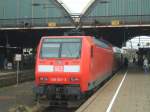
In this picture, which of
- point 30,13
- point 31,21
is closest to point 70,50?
point 31,21

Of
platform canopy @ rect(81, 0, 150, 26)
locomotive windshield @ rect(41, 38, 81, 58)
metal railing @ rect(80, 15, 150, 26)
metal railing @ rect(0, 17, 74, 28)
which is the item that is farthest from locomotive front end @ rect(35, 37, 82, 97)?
platform canopy @ rect(81, 0, 150, 26)

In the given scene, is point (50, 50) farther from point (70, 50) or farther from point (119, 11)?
point (119, 11)

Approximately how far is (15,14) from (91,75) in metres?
40.2

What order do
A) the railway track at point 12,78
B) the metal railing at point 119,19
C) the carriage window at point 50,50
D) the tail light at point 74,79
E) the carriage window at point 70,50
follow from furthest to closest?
1. the metal railing at point 119,19
2. the railway track at point 12,78
3. the carriage window at point 50,50
4. the carriage window at point 70,50
5. the tail light at point 74,79

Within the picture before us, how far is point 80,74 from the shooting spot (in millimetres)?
20188

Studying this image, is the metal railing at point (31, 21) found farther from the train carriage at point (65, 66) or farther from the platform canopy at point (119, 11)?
the train carriage at point (65, 66)

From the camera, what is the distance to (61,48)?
21.0 meters

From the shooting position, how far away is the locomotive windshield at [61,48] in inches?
819

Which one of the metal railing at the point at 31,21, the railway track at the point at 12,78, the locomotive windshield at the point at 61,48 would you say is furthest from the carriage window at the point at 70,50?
the metal railing at the point at 31,21

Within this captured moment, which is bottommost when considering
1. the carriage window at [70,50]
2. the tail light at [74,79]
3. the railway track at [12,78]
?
the railway track at [12,78]

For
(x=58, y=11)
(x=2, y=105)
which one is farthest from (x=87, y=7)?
(x=2, y=105)

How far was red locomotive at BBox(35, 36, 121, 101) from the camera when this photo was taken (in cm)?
2000

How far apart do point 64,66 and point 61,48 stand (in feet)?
3.01

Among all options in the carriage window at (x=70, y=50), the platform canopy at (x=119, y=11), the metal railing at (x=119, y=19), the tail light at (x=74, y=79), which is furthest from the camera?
the platform canopy at (x=119, y=11)
